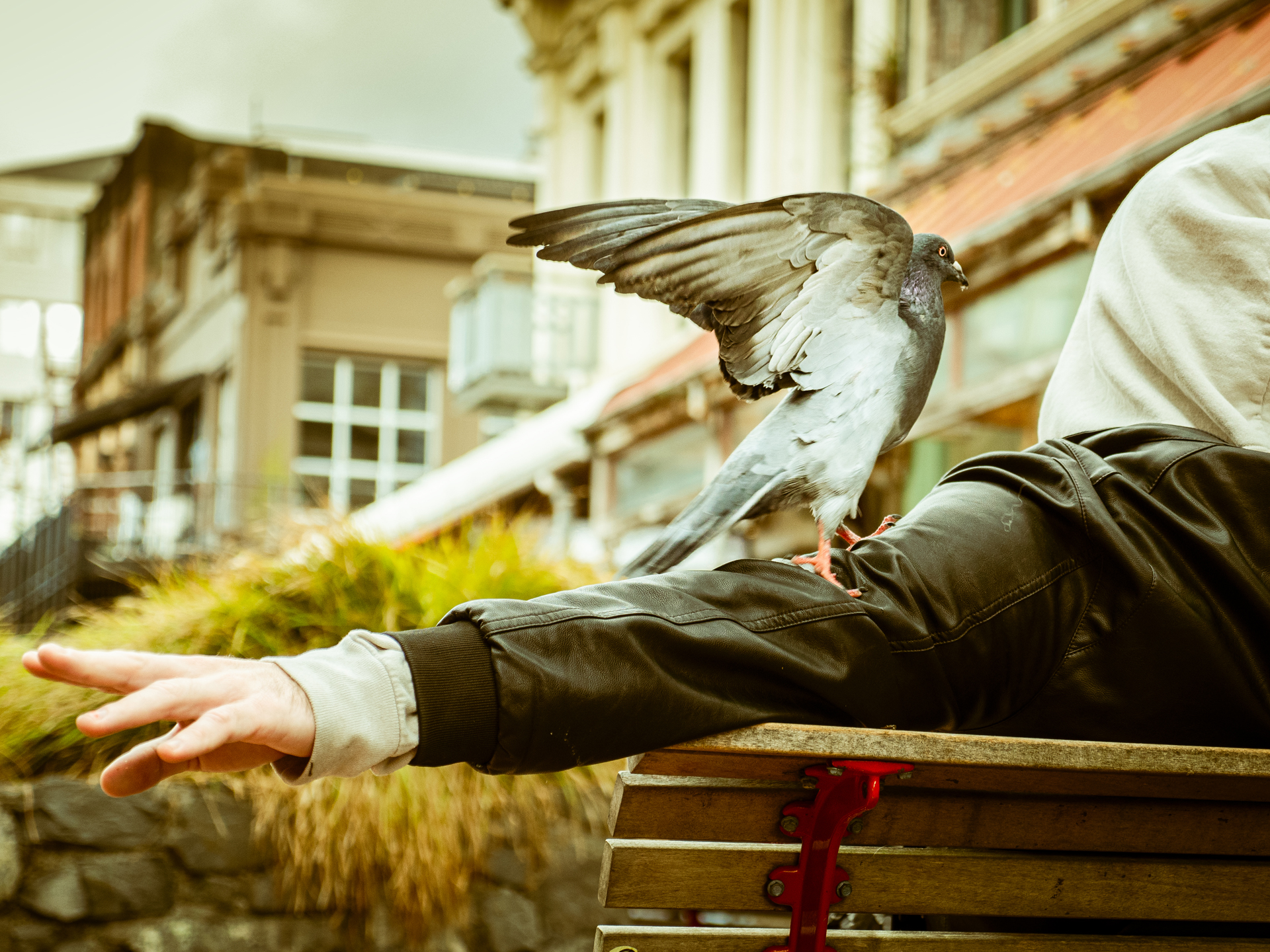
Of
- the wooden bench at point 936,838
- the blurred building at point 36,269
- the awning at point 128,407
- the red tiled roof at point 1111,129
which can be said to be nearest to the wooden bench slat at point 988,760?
the wooden bench at point 936,838

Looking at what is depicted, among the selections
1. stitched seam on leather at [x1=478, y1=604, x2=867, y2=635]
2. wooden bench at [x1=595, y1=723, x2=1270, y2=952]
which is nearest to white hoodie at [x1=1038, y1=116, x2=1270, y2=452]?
wooden bench at [x1=595, y1=723, x2=1270, y2=952]

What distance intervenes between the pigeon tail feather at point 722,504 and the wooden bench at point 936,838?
Answer: 267 millimetres

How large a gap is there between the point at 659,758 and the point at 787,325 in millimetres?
545

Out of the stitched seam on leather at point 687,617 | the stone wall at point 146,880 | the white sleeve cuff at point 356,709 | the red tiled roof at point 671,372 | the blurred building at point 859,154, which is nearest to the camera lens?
the white sleeve cuff at point 356,709

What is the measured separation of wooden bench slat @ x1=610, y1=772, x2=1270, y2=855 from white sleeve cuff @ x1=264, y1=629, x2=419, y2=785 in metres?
0.32

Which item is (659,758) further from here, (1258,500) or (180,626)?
(180,626)

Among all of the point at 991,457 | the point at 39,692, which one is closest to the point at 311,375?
the point at 39,692

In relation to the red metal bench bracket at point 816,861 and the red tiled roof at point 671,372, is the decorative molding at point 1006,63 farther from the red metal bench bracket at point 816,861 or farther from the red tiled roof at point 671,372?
the red metal bench bracket at point 816,861

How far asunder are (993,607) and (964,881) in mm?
352

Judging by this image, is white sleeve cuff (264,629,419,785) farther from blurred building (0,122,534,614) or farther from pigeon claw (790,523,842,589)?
blurred building (0,122,534,614)

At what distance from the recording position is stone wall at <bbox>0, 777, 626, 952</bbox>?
3971 mm

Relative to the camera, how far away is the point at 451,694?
1241 mm

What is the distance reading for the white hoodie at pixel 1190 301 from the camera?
5.85 ft

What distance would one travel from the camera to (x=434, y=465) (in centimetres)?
1928
